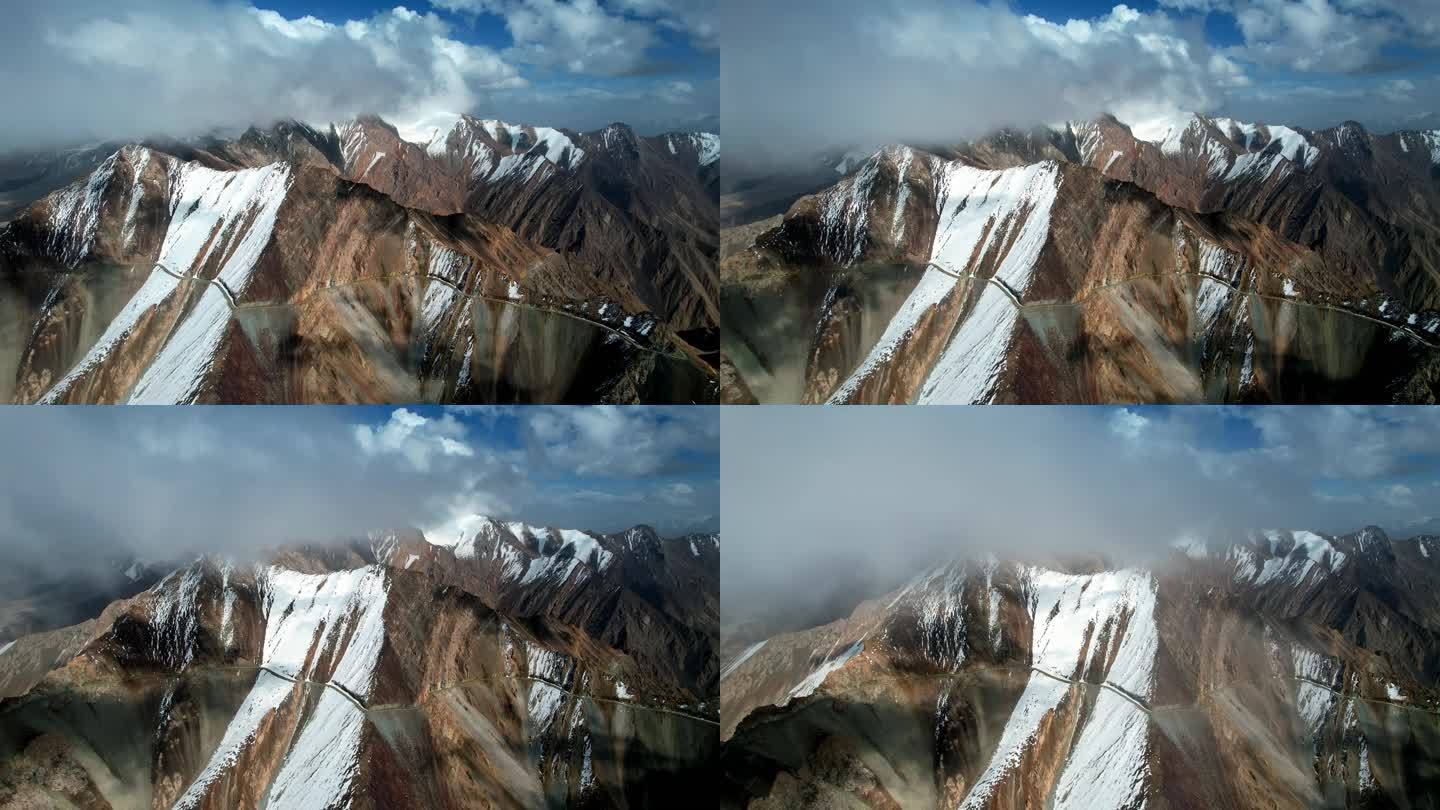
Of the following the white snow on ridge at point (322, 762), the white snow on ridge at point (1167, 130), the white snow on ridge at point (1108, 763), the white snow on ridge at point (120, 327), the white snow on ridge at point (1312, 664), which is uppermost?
the white snow on ridge at point (1167, 130)

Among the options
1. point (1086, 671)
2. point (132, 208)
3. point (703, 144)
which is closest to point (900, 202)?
point (703, 144)

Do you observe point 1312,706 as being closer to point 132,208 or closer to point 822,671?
point 822,671

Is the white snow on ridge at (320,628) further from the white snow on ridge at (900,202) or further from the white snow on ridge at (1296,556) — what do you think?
the white snow on ridge at (1296,556)

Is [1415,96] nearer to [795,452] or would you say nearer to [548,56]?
[795,452]

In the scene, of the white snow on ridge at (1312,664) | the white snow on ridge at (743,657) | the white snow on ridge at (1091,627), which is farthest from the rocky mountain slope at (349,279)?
the white snow on ridge at (1312,664)

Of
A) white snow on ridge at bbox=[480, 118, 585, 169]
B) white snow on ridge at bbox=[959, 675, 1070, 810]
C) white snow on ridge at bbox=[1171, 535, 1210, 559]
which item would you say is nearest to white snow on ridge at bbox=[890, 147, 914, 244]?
white snow on ridge at bbox=[480, 118, 585, 169]

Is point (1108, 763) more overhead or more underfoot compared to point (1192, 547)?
more underfoot

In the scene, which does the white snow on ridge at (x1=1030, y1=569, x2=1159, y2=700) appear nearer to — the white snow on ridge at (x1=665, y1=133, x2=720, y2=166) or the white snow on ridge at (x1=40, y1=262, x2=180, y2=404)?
the white snow on ridge at (x1=665, y1=133, x2=720, y2=166)
